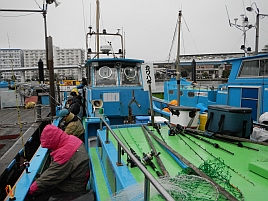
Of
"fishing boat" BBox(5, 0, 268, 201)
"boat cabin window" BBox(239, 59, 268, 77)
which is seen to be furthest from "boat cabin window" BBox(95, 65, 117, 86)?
"boat cabin window" BBox(239, 59, 268, 77)

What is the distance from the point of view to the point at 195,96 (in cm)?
1455

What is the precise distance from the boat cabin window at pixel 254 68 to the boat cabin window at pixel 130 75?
14.4ft

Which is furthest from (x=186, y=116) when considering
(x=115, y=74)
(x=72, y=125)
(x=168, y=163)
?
(x=115, y=74)

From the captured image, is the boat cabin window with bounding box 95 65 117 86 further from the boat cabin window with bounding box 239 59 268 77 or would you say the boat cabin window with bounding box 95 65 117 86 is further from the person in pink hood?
the boat cabin window with bounding box 239 59 268 77

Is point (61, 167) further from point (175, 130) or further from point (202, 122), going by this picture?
point (202, 122)

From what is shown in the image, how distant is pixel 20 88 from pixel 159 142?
14.8 meters

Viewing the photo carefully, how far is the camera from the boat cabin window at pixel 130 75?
7.84 m

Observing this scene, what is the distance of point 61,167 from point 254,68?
321 inches

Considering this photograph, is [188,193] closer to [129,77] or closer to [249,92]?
[129,77]

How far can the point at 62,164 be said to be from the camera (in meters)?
3.22

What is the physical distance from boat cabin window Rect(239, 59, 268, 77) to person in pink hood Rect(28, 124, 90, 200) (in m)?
7.53

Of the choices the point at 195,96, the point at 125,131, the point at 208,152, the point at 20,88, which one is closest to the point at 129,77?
the point at 125,131

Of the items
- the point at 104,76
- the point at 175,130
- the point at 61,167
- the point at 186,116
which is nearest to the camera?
the point at 61,167

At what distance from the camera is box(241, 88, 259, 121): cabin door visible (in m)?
8.53
